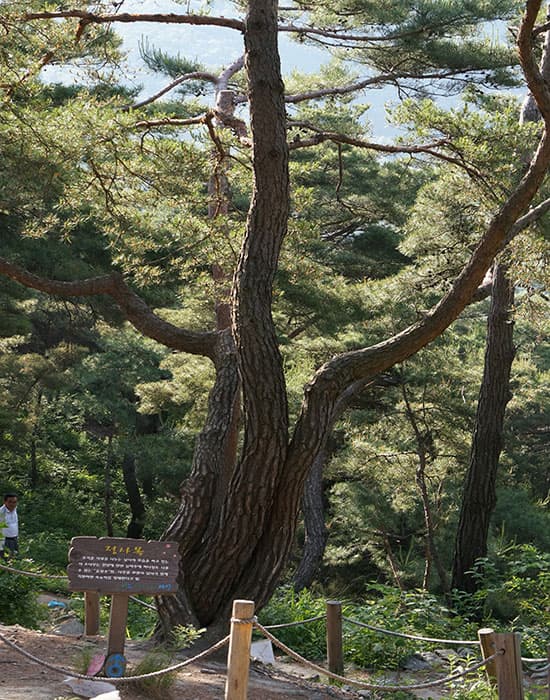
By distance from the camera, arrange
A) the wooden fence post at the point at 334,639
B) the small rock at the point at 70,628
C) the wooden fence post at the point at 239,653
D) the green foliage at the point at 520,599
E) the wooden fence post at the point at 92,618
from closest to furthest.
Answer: the wooden fence post at the point at 239,653, the wooden fence post at the point at 334,639, the wooden fence post at the point at 92,618, the small rock at the point at 70,628, the green foliage at the point at 520,599

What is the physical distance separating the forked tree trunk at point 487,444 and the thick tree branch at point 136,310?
4715 mm

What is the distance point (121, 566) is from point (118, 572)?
0.04m

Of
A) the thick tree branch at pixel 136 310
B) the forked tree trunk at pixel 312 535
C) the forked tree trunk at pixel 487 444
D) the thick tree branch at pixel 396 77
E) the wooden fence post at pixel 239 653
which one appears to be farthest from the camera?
the forked tree trunk at pixel 312 535

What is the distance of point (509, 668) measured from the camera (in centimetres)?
503

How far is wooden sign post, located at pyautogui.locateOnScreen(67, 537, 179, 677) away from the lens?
206 inches

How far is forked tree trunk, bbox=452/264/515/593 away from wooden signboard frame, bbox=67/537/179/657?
6842 millimetres

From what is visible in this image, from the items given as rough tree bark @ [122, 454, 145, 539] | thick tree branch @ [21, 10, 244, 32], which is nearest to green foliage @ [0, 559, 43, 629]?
thick tree branch @ [21, 10, 244, 32]

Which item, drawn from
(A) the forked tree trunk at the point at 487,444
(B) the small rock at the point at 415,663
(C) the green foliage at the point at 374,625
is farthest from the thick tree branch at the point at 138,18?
(B) the small rock at the point at 415,663

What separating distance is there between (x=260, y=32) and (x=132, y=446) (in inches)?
475

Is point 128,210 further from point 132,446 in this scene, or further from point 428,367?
point 132,446

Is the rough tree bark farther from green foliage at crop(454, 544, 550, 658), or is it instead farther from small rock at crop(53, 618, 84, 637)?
small rock at crop(53, 618, 84, 637)

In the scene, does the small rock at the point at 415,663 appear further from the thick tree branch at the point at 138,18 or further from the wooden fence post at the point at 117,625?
the thick tree branch at the point at 138,18

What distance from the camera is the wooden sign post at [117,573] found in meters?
5.23

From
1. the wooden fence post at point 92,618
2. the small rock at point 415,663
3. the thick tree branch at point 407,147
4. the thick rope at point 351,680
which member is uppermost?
the thick tree branch at point 407,147
